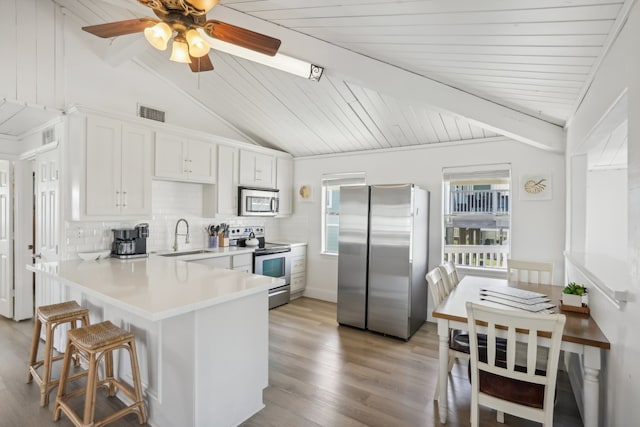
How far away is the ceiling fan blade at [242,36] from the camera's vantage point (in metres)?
1.86

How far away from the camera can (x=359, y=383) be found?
8.63 feet

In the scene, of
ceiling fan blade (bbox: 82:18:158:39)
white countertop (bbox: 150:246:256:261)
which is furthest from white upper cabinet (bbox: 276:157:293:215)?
ceiling fan blade (bbox: 82:18:158:39)

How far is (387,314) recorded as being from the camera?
12.0ft

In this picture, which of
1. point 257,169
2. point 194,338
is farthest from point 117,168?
point 194,338

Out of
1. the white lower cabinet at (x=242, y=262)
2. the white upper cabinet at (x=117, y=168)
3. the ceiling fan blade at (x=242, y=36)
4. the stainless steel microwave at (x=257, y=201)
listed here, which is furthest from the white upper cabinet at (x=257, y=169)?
the ceiling fan blade at (x=242, y=36)

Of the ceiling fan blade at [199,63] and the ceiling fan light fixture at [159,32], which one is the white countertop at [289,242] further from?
the ceiling fan light fixture at [159,32]

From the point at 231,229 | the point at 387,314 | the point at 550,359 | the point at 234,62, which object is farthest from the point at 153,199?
the point at 550,359

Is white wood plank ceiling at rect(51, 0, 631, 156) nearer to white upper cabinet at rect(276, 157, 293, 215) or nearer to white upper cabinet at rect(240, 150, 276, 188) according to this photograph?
white upper cabinet at rect(240, 150, 276, 188)

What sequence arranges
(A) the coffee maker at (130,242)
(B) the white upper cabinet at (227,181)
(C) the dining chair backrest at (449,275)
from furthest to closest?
(B) the white upper cabinet at (227,181), (A) the coffee maker at (130,242), (C) the dining chair backrest at (449,275)

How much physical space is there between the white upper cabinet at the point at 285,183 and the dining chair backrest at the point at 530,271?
3269mm

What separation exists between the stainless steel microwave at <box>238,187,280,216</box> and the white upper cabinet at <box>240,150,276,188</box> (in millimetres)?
112

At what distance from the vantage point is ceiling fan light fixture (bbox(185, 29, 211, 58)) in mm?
1871

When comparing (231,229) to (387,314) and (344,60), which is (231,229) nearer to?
(387,314)

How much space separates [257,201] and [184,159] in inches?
47.0
